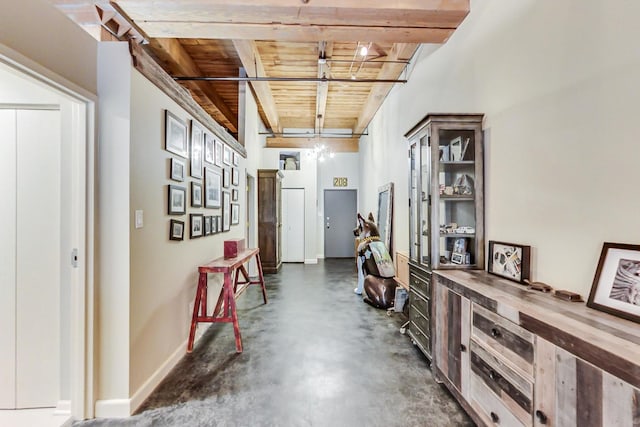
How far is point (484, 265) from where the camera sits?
2.38 meters

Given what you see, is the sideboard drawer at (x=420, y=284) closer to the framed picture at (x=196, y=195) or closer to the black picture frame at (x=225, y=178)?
the framed picture at (x=196, y=195)

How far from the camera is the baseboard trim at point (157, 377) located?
6.55 ft

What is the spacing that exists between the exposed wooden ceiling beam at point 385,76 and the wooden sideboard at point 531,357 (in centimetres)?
307

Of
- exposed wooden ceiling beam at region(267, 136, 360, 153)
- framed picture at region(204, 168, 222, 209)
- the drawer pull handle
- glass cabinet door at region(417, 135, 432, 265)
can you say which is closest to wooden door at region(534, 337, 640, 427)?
the drawer pull handle

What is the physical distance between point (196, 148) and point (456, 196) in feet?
8.21

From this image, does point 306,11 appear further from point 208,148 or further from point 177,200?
point 177,200

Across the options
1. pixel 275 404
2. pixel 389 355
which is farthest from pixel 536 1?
pixel 275 404

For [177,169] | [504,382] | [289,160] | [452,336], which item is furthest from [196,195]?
[289,160]

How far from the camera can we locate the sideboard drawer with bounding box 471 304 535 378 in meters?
1.36

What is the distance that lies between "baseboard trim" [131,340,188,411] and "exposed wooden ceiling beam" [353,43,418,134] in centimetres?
420

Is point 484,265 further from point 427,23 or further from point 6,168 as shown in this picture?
point 6,168

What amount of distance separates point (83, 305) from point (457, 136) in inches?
119

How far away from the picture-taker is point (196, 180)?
2992 millimetres

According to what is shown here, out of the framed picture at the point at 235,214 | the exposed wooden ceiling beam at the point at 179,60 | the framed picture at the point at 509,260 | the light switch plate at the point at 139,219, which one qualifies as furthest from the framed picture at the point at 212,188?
the framed picture at the point at 509,260
